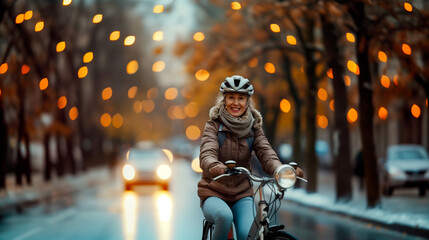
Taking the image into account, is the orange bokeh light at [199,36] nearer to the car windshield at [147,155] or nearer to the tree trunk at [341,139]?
the tree trunk at [341,139]

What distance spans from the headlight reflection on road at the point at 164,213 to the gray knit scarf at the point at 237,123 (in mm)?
6658

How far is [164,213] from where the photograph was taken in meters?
17.3

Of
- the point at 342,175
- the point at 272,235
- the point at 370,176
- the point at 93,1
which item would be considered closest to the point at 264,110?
the point at 93,1

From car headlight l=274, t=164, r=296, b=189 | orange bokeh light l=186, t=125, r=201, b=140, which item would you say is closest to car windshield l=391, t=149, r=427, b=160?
car headlight l=274, t=164, r=296, b=189

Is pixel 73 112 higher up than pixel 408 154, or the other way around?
pixel 73 112

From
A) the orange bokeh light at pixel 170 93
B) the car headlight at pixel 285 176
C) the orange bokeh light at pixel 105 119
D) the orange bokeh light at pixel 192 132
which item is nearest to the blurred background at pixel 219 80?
the orange bokeh light at pixel 170 93

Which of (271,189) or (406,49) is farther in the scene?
(406,49)

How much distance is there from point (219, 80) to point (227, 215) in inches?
1225

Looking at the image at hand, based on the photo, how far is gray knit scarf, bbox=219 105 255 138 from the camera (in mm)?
5957

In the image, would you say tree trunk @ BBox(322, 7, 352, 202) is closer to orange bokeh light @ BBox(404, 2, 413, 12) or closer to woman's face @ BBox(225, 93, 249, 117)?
orange bokeh light @ BBox(404, 2, 413, 12)

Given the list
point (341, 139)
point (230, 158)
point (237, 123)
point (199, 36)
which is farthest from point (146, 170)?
point (237, 123)

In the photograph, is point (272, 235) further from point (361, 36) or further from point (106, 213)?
point (106, 213)

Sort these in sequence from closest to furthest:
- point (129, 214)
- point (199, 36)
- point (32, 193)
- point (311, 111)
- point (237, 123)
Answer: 1. point (237, 123)
2. point (199, 36)
3. point (129, 214)
4. point (311, 111)
5. point (32, 193)

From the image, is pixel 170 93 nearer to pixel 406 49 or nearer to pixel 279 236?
pixel 406 49
